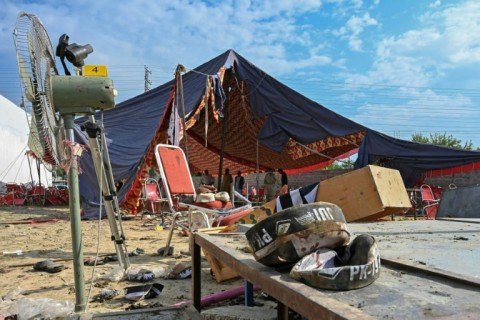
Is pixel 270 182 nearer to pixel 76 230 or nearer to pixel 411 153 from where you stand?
pixel 411 153

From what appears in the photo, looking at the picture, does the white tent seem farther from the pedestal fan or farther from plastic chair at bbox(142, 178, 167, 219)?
the pedestal fan

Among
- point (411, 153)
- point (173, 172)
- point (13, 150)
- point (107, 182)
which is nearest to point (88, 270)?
point (107, 182)

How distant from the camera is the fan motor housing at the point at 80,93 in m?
2.10

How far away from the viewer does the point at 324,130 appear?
8.45m

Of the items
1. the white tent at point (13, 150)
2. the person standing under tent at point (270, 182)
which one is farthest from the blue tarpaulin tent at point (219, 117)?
the white tent at point (13, 150)

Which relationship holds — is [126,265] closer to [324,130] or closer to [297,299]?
[297,299]

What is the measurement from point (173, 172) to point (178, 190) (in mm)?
236

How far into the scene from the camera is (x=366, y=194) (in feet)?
9.65

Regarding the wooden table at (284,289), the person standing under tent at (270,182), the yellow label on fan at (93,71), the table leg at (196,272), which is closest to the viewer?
the wooden table at (284,289)

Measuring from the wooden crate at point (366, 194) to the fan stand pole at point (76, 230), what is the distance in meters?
1.91

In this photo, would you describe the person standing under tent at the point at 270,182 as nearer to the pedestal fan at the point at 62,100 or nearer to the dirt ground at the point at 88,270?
the dirt ground at the point at 88,270

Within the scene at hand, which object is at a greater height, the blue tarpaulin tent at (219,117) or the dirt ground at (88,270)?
the blue tarpaulin tent at (219,117)

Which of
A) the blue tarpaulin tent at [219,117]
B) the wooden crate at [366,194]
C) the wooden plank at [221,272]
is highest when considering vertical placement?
the blue tarpaulin tent at [219,117]

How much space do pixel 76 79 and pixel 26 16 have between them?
0.41 meters
